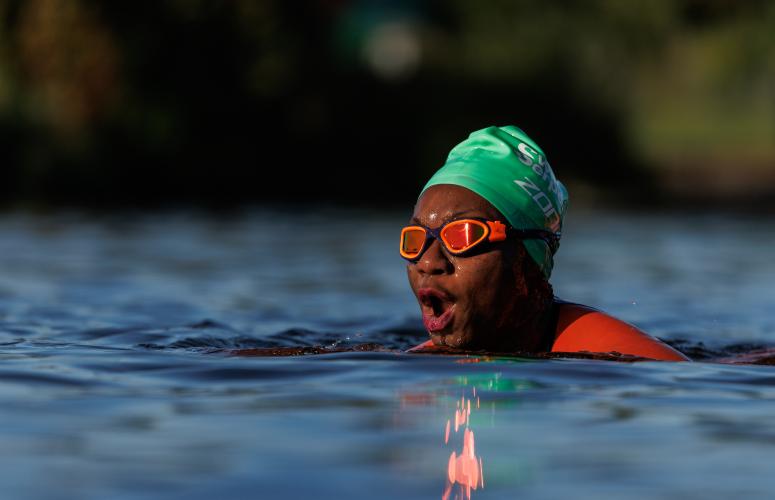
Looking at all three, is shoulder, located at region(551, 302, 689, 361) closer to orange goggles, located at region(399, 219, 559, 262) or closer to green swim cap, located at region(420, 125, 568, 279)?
green swim cap, located at region(420, 125, 568, 279)

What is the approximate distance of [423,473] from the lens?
12.3ft

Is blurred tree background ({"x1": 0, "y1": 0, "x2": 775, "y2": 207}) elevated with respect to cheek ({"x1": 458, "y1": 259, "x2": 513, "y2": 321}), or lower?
elevated

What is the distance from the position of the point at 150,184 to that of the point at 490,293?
2298cm

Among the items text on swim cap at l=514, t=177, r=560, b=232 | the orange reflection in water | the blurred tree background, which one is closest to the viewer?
the orange reflection in water

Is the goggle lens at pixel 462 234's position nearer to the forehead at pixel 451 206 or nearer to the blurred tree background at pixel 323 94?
the forehead at pixel 451 206

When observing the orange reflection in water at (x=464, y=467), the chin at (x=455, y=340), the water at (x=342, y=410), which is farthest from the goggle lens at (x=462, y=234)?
the orange reflection in water at (x=464, y=467)

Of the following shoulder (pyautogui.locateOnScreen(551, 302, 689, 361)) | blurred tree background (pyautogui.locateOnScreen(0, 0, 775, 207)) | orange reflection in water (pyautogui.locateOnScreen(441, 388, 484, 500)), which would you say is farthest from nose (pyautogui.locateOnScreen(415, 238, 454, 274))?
blurred tree background (pyautogui.locateOnScreen(0, 0, 775, 207))

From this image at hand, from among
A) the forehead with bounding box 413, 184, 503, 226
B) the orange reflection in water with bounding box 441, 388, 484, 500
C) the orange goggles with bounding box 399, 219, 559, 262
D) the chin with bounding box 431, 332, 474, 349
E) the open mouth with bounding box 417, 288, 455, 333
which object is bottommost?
the orange reflection in water with bounding box 441, 388, 484, 500

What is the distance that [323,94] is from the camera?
32.2 meters

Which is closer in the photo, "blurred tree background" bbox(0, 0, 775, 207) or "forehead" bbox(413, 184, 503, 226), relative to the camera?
"forehead" bbox(413, 184, 503, 226)

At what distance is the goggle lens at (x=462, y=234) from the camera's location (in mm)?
5938

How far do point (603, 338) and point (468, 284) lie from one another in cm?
78

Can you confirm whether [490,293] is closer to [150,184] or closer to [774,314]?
[774,314]

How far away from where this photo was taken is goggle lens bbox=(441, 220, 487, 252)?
234 inches
